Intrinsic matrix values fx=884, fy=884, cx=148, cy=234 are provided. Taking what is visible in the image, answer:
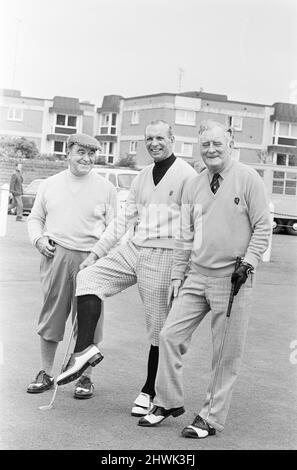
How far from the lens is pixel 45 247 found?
243 inches

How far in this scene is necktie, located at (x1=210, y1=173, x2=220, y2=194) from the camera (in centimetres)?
532

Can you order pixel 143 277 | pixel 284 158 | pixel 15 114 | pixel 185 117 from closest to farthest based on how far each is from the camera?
1. pixel 143 277
2. pixel 185 117
3. pixel 284 158
4. pixel 15 114

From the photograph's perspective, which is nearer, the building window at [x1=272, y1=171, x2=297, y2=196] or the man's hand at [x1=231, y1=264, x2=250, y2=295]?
the man's hand at [x1=231, y1=264, x2=250, y2=295]

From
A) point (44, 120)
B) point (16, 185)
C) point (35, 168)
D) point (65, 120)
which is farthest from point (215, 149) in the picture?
point (65, 120)

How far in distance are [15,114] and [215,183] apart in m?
75.7

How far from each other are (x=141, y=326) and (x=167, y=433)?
13.1 ft

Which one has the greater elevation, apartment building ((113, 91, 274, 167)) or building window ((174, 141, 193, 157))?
apartment building ((113, 91, 274, 167))

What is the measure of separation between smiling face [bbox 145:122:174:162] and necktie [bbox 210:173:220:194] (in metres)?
0.55

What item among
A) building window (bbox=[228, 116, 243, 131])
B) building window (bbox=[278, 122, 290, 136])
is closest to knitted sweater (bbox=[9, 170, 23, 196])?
building window (bbox=[228, 116, 243, 131])

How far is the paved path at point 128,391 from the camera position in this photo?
5031 millimetres

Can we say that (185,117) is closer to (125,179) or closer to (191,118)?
(191,118)

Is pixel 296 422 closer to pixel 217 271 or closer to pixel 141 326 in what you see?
pixel 217 271

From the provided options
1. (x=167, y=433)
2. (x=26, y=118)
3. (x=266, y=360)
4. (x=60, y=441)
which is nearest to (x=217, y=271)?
(x=167, y=433)

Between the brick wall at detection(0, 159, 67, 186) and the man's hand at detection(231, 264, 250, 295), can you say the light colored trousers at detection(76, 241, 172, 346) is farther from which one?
the brick wall at detection(0, 159, 67, 186)
